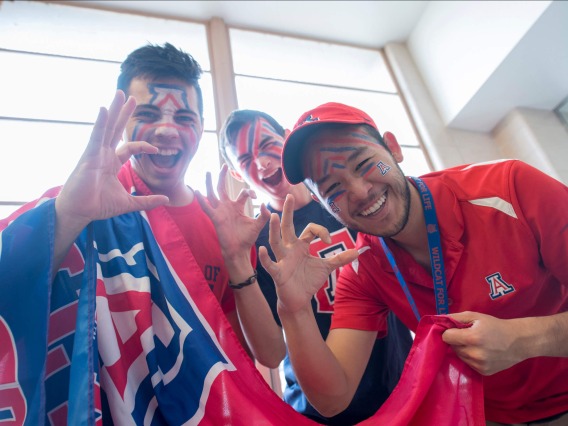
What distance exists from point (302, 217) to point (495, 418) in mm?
864

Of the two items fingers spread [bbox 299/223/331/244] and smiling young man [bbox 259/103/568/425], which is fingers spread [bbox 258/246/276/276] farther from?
fingers spread [bbox 299/223/331/244]

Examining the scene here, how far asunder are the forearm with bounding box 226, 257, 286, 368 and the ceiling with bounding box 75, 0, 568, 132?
2.77 m

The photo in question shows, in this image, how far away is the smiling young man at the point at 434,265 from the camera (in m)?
0.78

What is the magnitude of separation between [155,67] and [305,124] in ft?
1.95

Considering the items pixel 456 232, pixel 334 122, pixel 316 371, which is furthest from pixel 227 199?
pixel 456 232

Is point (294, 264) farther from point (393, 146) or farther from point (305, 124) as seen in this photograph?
point (393, 146)

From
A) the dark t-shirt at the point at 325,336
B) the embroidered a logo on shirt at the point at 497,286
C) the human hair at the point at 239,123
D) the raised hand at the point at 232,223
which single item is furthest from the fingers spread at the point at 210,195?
the embroidered a logo on shirt at the point at 497,286

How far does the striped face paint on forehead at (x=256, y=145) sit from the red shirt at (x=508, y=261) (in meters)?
0.72

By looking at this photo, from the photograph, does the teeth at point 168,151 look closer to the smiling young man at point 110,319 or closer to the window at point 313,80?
the smiling young man at point 110,319

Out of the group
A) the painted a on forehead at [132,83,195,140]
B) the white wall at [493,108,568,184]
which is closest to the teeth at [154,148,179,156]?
the painted a on forehead at [132,83,195,140]

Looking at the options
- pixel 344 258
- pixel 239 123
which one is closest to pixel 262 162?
pixel 239 123

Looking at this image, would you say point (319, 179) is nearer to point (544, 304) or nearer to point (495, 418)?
point (544, 304)

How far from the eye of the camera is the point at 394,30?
11.1 ft

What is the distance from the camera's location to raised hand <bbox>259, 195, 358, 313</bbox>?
83 centimetres
